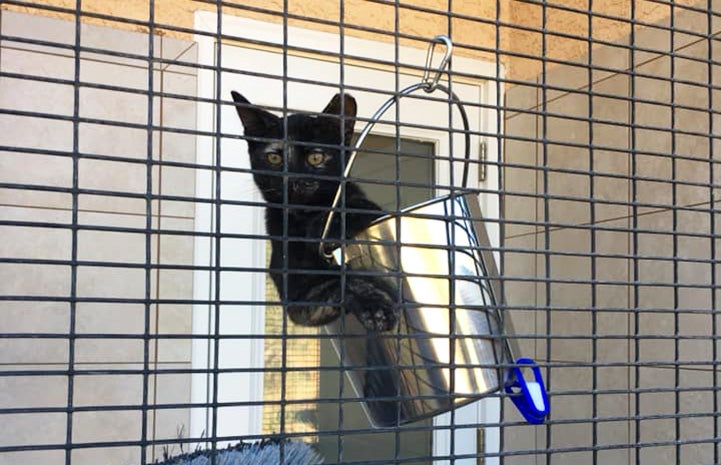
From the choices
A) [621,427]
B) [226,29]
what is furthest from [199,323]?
[621,427]

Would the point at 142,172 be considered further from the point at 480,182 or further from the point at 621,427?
the point at 621,427

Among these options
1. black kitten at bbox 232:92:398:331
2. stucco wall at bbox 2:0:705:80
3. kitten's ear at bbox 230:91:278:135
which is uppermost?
stucco wall at bbox 2:0:705:80

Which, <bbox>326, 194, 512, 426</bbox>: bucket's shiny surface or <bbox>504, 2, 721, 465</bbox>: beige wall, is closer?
<bbox>326, 194, 512, 426</bbox>: bucket's shiny surface

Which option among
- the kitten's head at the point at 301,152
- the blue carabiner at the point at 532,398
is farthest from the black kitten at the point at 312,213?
the blue carabiner at the point at 532,398

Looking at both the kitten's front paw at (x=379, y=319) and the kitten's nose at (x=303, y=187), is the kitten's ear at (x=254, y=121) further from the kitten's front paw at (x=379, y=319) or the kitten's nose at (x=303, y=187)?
the kitten's front paw at (x=379, y=319)

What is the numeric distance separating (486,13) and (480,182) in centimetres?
46

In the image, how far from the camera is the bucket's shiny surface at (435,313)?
2.45 feet

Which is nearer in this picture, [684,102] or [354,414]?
[684,102]

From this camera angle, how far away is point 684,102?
56.9 inches

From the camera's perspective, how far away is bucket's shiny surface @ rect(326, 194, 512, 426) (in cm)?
75

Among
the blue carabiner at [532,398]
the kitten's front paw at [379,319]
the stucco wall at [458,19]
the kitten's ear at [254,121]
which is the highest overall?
the stucco wall at [458,19]

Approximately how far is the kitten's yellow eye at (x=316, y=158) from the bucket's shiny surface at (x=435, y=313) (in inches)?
16.9

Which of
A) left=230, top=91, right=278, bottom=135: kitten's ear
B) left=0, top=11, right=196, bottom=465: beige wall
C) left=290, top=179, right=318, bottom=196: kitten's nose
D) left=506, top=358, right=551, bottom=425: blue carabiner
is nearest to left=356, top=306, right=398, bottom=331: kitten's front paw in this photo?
left=506, top=358, right=551, bottom=425: blue carabiner

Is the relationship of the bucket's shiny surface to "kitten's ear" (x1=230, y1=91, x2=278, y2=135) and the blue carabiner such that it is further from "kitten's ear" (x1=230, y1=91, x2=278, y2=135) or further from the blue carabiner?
"kitten's ear" (x1=230, y1=91, x2=278, y2=135)
